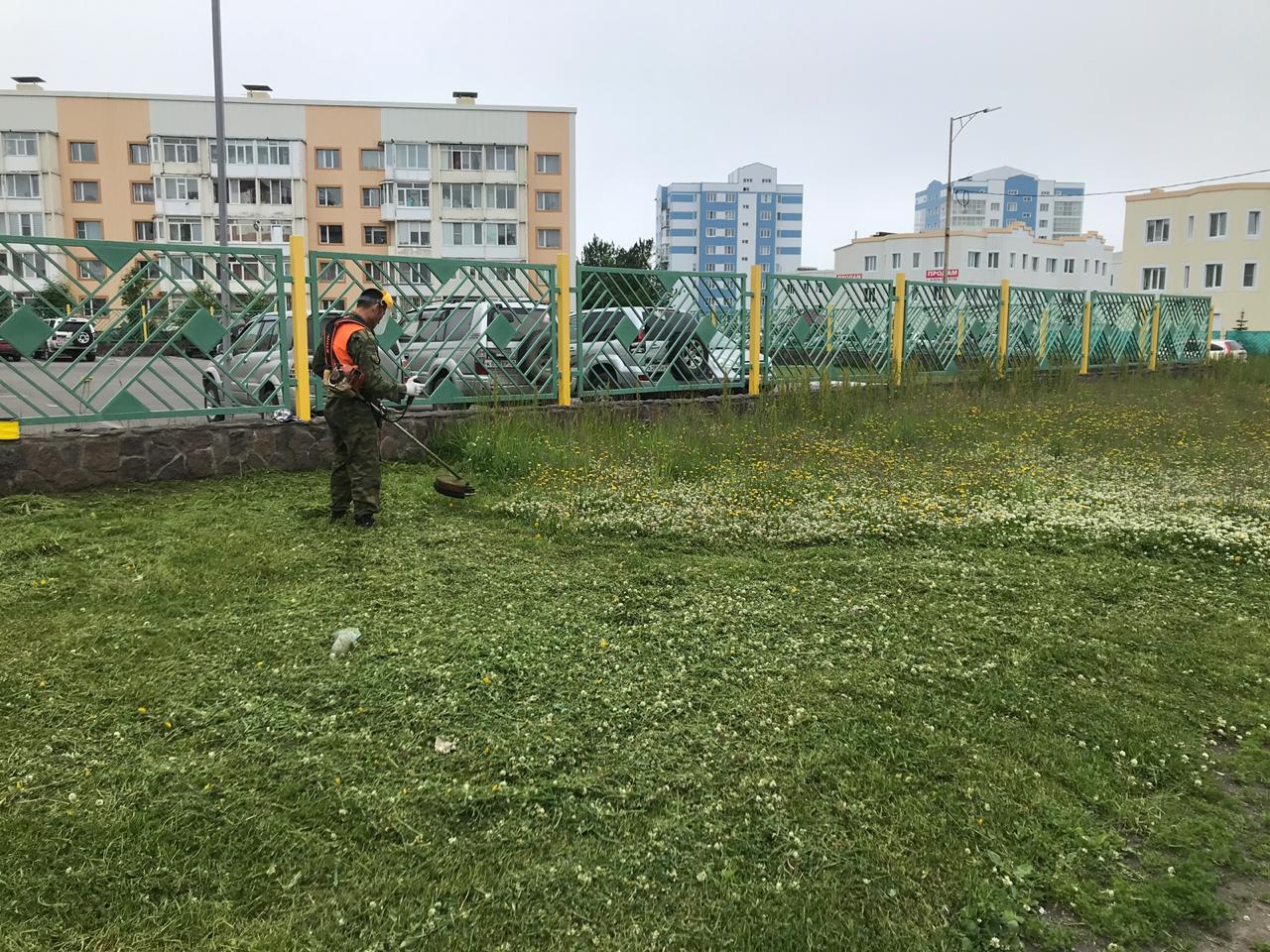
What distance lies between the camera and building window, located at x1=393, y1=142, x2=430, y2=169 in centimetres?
5216

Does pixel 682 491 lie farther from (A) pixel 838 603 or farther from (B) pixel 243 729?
(B) pixel 243 729

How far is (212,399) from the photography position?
310 inches

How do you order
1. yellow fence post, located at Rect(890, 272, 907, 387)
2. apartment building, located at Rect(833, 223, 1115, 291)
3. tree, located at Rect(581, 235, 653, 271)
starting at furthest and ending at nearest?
apartment building, located at Rect(833, 223, 1115, 291)
tree, located at Rect(581, 235, 653, 271)
yellow fence post, located at Rect(890, 272, 907, 387)

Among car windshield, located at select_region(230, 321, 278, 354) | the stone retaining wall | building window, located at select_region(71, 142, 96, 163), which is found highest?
building window, located at select_region(71, 142, 96, 163)

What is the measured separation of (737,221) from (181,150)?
234 feet

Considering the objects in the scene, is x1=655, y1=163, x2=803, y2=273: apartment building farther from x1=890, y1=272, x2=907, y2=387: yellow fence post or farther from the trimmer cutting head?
the trimmer cutting head

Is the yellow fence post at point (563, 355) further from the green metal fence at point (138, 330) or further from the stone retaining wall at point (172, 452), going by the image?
the green metal fence at point (138, 330)

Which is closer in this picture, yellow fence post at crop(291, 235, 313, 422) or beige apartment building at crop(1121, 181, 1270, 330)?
yellow fence post at crop(291, 235, 313, 422)

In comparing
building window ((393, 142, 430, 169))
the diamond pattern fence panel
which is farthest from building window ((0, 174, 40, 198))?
the diamond pattern fence panel

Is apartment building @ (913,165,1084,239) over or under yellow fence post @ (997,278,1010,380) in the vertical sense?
over

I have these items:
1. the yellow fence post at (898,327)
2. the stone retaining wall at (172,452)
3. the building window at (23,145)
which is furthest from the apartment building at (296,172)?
the stone retaining wall at (172,452)

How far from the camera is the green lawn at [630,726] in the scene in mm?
2381

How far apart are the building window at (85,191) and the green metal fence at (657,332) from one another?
175 feet

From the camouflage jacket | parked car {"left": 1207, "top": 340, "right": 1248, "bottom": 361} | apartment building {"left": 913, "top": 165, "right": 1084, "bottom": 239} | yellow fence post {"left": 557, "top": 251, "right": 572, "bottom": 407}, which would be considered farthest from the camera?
apartment building {"left": 913, "top": 165, "right": 1084, "bottom": 239}
